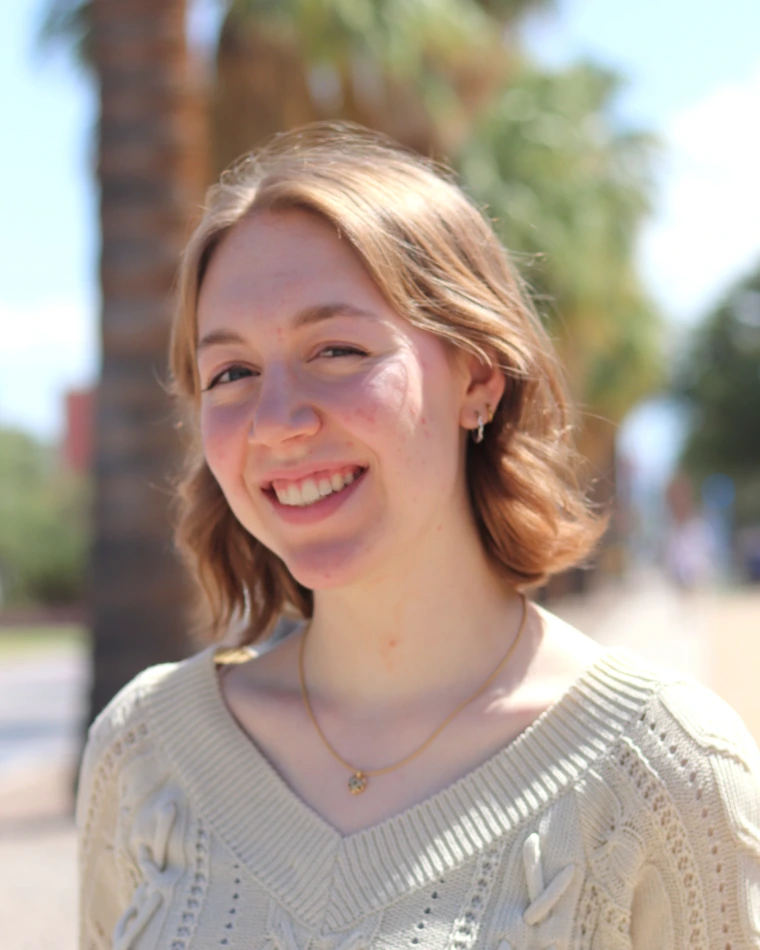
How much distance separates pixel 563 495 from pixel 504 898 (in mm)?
760

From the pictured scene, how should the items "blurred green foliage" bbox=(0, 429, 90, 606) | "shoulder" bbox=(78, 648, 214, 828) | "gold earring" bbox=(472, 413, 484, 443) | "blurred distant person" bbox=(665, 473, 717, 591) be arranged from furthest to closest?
"blurred green foliage" bbox=(0, 429, 90, 606) < "blurred distant person" bbox=(665, 473, 717, 591) < "shoulder" bbox=(78, 648, 214, 828) < "gold earring" bbox=(472, 413, 484, 443)

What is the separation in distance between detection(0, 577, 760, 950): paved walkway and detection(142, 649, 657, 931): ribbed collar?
12.2 ft

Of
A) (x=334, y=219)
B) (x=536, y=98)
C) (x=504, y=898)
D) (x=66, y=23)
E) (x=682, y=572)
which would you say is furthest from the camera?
(x=682, y=572)

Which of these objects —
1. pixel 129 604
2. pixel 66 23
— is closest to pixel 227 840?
pixel 129 604

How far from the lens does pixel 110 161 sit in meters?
7.32

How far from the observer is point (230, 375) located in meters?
1.88

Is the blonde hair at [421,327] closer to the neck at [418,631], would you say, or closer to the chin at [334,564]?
the neck at [418,631]

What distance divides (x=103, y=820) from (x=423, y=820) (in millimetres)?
642

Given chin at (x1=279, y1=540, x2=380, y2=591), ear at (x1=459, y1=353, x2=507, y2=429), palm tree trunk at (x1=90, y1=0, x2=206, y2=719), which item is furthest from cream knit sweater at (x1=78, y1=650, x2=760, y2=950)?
palm tree trunk at (x1=90, y1=0, x2=206, y2=719)

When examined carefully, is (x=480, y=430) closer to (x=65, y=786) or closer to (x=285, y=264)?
(x=285, y=264)

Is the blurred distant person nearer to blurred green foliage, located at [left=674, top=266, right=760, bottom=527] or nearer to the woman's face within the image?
the woman's face

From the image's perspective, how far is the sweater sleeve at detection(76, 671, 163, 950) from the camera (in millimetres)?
2057

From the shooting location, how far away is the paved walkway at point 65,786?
546cm

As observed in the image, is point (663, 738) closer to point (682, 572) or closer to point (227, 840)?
point (227, 840)
